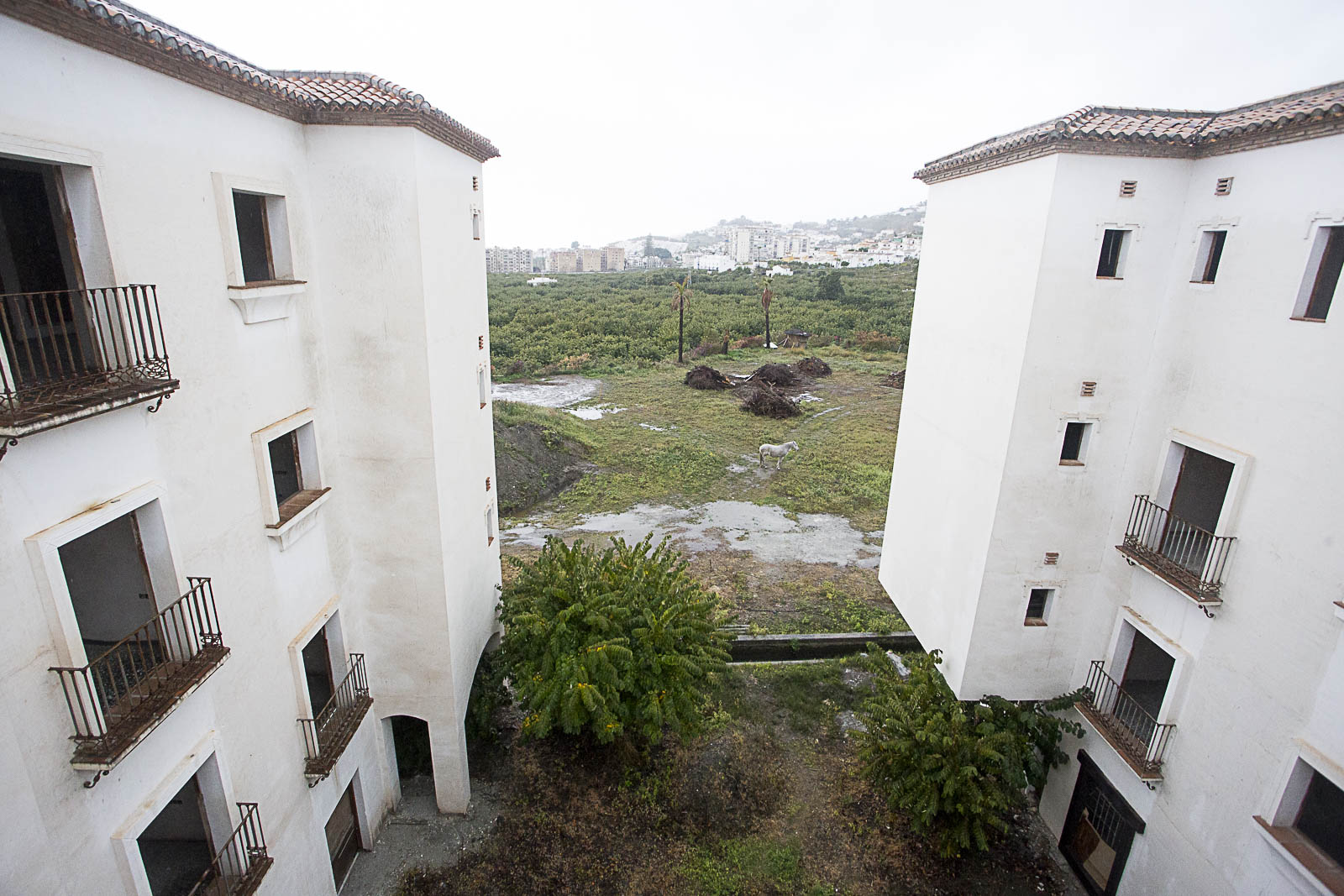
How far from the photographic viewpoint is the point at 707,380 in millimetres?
41250

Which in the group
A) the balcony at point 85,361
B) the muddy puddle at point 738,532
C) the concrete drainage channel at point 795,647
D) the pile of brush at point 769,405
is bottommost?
the concrete drainage channel at point 795,647

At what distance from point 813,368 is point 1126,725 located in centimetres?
3704

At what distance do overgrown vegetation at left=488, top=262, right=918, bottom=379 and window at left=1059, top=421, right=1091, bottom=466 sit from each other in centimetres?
3734

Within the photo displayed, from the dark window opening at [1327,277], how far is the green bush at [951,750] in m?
6.58

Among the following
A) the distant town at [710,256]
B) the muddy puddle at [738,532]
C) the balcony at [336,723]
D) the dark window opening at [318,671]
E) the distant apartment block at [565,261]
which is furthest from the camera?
the distant apartment block at [565,261]

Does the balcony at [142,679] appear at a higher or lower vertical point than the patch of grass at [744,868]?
higher

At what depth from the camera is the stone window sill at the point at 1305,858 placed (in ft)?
23.0

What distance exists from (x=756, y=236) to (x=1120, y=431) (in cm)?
19915

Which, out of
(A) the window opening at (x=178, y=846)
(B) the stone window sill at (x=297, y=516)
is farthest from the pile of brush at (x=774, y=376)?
(A) the window opening at (x=178, y=846)

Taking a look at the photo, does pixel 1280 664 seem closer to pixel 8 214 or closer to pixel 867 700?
pixel 867 700

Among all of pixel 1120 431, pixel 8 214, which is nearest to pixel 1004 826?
pixel 1120 431

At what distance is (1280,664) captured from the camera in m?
7.68

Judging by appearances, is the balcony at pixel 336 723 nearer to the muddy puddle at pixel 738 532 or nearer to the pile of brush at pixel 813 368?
the muddy puddle at pixel 738 532

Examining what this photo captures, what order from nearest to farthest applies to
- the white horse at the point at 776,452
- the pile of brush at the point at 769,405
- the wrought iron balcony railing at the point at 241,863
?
the wrought iron balcony railing at the point at 241,863, the white horse at the point at 776,452, the pile of brush at the point at 769,405
